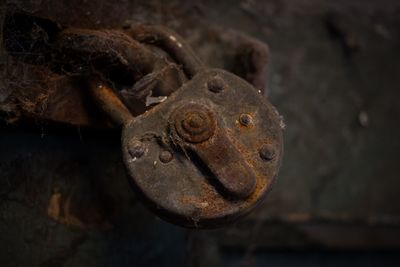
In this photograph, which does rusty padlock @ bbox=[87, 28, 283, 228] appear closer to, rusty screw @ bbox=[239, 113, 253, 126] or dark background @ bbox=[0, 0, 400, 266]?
rusty screw @ bbox=[239, 113, 253, 126]

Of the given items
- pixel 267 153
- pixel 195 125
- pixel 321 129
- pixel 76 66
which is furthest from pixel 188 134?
pixel 321 129

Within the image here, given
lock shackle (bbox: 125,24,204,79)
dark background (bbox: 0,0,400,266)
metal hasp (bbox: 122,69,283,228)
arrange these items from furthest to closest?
dark background (bbox: 0,0,400,266) → lock shackle (bbox: 125,24,204,79) → metal hasp (bbox: 122,69,283,228)

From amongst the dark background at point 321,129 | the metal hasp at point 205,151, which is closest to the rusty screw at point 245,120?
the metal hasp at point 205,151

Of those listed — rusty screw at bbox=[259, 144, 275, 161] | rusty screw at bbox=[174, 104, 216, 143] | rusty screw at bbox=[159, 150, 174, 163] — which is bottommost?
rusty screw at bbox=[159, 150, 174, 163]

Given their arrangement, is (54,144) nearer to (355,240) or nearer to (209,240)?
(209,240)

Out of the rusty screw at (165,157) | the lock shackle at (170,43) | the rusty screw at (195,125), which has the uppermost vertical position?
the lock shackle at (170,43)

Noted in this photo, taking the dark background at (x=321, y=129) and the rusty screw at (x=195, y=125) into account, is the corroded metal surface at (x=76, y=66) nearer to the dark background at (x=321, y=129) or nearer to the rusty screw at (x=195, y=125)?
the rusty screw at (x=195, y=125)

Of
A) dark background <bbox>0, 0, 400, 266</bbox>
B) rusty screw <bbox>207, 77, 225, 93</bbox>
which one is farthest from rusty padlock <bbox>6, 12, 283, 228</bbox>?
dark background <bbox>0, 0, 400, 266</bbox>

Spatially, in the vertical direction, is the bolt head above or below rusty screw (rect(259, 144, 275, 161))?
below

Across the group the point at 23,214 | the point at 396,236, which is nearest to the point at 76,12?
the point at 23,214
